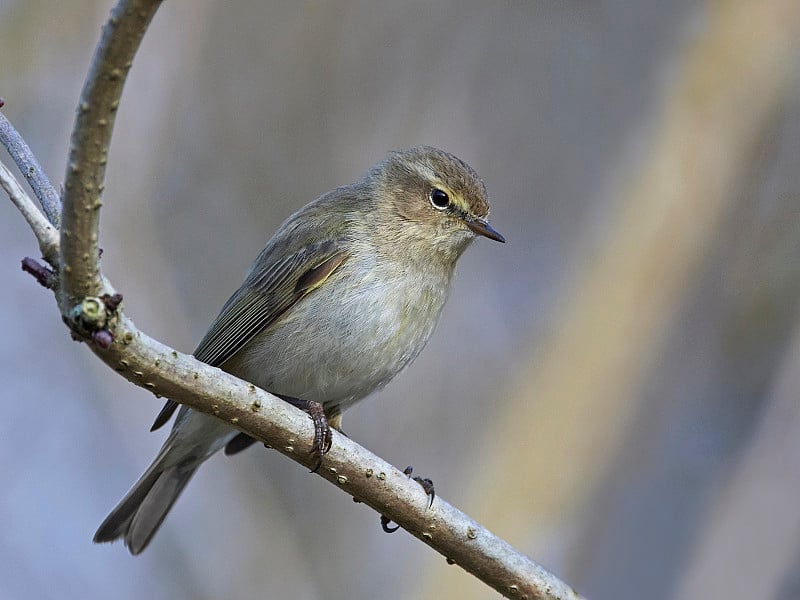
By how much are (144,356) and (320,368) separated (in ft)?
5.34

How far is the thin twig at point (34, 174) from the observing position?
267 cm

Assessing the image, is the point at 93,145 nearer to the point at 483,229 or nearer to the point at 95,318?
the point at 95,318

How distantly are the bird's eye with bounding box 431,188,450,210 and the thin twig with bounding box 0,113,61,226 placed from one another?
217 cm

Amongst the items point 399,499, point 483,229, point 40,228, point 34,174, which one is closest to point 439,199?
point 483,229

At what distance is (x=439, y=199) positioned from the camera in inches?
182

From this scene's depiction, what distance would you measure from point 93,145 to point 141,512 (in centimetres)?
282

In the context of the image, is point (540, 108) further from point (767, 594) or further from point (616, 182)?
point (767, 594)

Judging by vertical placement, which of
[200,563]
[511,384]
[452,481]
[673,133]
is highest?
[673,133]

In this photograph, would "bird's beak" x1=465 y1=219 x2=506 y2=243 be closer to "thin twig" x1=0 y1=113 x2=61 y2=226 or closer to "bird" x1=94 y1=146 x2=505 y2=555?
"bird" x1=94 y1=146 x2=505 y2=555

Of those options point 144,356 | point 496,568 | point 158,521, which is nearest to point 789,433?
point 496,568

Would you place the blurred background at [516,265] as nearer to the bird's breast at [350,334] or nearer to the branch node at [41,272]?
the bird's breast at [350,334]

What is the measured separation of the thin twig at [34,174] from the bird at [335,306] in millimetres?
1501

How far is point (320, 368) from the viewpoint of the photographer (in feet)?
13.5

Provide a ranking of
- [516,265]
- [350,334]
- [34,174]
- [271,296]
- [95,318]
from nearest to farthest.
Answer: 1. [95,318]
2. [34,174]
3. [350,334]
4. [271,296]
5. [516,265]
